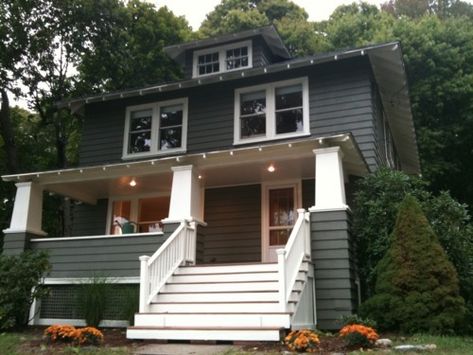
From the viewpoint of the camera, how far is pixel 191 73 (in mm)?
14391

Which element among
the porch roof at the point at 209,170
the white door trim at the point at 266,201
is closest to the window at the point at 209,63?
the porch roof at the point at 209,170

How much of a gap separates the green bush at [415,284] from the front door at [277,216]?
3.22 m

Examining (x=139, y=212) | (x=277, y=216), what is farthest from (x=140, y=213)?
(x=277, y=216)

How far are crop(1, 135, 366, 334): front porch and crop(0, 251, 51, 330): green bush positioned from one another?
1087mm

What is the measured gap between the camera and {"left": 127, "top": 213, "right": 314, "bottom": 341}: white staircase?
6.70 meters

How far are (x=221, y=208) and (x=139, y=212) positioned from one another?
2365mm

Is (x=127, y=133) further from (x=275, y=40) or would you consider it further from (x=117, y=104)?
(x=275, y=40)

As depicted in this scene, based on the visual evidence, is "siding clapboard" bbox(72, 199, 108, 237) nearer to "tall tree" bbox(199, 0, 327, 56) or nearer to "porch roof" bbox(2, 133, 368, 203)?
"porch roof" bbox(2, 133, 368, 203)

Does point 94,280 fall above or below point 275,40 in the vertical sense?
below

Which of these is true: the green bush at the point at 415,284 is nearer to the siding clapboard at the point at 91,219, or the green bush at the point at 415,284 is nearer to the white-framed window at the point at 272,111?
the white-framed window at the point at 272,111

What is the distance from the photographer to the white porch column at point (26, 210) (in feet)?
35.0

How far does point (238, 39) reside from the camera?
546 inches

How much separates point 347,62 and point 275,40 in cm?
343

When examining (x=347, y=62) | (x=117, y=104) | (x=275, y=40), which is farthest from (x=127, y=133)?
(x=347, y=62)
